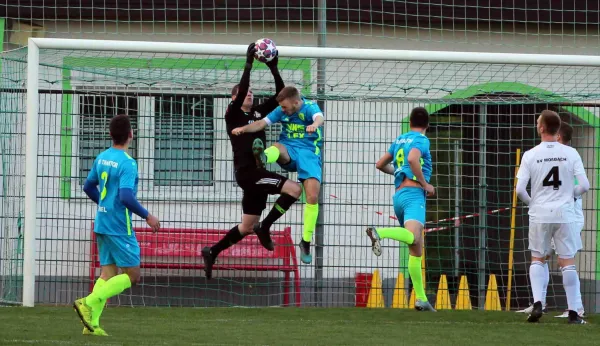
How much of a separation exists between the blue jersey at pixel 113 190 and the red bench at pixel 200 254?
418 centimetres

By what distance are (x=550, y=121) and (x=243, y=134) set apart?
10.3 ft

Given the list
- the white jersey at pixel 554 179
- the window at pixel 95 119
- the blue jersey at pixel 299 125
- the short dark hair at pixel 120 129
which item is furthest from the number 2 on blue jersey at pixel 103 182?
the window at pixel 95 119

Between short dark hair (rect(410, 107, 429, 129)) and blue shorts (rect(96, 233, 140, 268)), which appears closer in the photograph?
blue shorts (rect(96, 233, 140, 268))

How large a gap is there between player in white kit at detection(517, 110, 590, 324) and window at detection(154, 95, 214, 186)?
4310mm

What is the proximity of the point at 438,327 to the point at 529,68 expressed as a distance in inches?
201

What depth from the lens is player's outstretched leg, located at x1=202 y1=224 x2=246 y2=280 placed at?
39.7ft

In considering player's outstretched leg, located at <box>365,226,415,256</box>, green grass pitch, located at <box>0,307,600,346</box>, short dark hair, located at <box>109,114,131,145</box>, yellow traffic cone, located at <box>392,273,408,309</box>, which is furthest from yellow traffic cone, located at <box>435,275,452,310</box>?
short dark hair, located at <box>109,114,131,145</box>

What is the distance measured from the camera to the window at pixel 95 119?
1348 centimetres

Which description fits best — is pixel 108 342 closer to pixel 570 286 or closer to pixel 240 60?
pixel 570 286

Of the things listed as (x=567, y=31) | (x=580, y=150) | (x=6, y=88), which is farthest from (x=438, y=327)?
(x=567, y=31)

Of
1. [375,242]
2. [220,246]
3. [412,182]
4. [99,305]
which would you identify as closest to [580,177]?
[412,182]

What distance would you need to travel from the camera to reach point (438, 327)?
10.5m

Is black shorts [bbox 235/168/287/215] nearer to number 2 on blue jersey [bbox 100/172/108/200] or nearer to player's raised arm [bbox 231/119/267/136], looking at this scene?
player's raised arm [bbox 231/119/267/136]

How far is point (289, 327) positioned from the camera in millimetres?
10453
